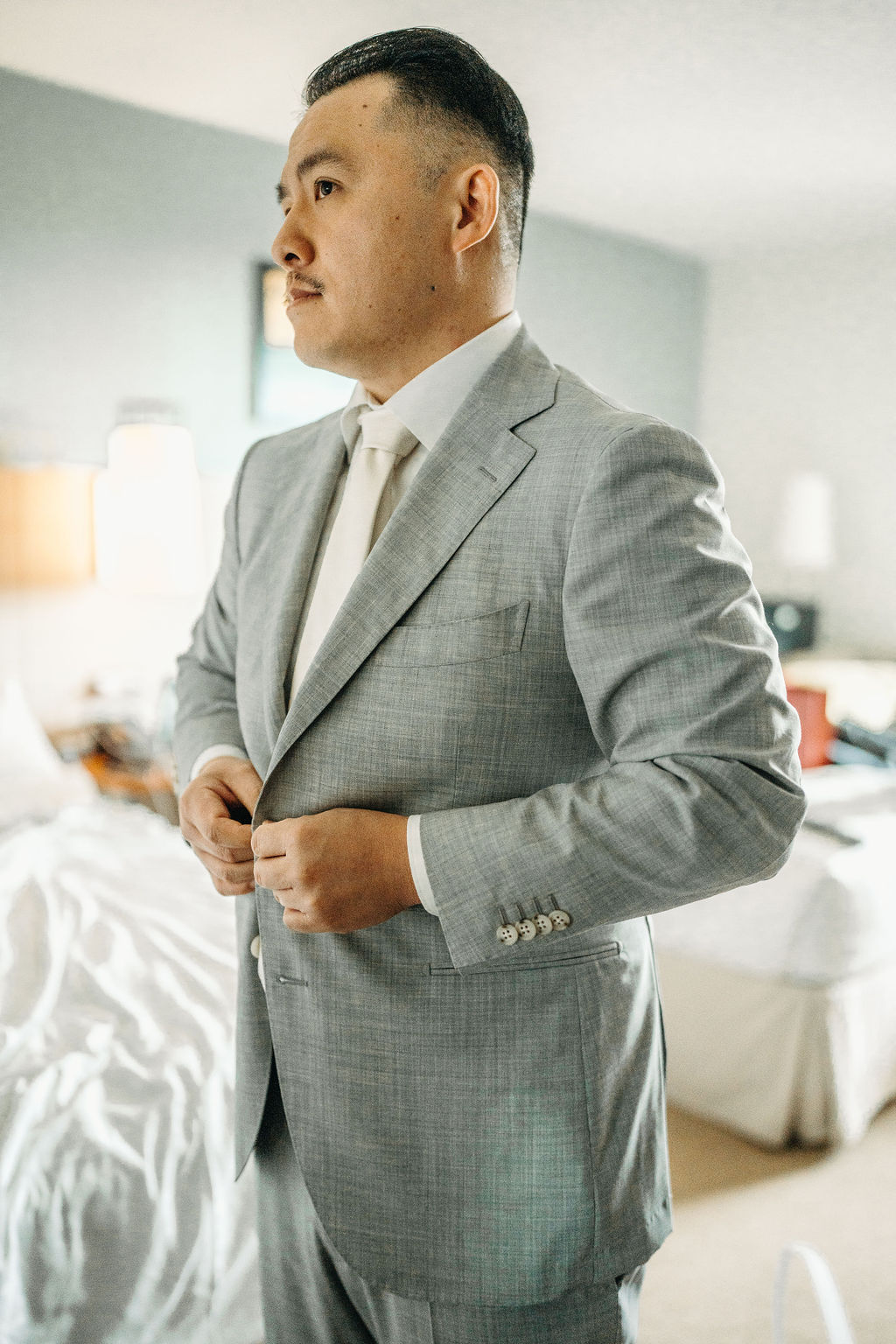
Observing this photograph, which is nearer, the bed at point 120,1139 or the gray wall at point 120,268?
the bed at point 120,1139

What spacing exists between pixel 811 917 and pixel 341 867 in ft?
6.16

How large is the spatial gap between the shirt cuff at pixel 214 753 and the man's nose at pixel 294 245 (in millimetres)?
509

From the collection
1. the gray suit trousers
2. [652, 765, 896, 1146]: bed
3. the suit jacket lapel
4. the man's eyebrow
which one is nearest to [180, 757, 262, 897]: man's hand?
the suit jacket lapel

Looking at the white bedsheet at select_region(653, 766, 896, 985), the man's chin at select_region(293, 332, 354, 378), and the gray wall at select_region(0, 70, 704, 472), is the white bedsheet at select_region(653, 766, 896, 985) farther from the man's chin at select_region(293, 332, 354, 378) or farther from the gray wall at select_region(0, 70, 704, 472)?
the gray wall at select_region(0, 70, 704, 472)

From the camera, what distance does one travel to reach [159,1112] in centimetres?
151

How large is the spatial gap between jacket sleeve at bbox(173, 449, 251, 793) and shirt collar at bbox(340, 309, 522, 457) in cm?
31

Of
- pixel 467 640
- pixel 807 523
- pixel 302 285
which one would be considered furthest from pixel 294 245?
pixel 807 523

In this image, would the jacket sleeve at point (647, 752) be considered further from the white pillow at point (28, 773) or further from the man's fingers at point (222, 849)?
the white pillow at point (28, 773)

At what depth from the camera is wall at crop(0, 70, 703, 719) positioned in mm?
3133

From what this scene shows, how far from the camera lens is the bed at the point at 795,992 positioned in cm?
242

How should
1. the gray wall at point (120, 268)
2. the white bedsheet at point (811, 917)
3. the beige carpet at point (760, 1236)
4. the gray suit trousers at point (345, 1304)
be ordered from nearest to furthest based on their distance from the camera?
the gray suit trousers at point (345, 1304) → the beige carpet at point (760, 1236) → the white bedsheet at point (811, 917) → the gray wall at point (120, 268)

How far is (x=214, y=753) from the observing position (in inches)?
44.8

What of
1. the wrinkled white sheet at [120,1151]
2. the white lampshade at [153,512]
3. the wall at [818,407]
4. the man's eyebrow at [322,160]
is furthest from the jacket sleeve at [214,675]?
the wall at [818,407]

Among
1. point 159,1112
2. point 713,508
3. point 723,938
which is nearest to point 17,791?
point 159,1112
